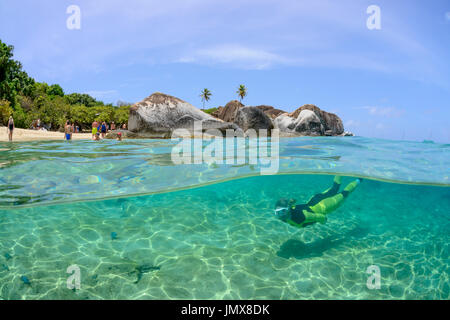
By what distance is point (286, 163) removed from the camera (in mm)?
9867

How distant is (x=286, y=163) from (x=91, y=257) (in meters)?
6.74

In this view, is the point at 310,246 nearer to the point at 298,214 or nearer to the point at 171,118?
the point at 298,214

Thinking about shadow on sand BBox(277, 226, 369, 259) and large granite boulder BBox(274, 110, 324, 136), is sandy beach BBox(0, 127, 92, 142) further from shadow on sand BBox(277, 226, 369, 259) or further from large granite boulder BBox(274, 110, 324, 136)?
large granite boulder BBox(274, 110, 324, 136)

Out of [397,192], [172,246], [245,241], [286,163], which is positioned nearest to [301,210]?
[245,241]

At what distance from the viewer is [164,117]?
1897cm

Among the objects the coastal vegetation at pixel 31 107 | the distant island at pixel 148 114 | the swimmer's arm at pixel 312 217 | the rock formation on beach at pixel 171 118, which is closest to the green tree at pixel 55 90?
the distant island at pixel 148 114

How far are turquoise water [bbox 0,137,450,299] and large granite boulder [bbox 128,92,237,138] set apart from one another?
7198 mm

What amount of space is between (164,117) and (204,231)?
1305cm

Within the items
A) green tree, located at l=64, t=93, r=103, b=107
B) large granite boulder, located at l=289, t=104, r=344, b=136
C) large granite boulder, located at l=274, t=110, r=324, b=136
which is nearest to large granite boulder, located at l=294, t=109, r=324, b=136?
large granite boulder, located at l=274, t=110, r=324, b=136

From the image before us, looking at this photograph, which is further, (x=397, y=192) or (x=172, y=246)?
(x=397, y=192)

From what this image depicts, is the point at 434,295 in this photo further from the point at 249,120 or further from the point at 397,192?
the point at 249,120

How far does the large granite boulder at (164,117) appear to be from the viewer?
18344 millimetres
